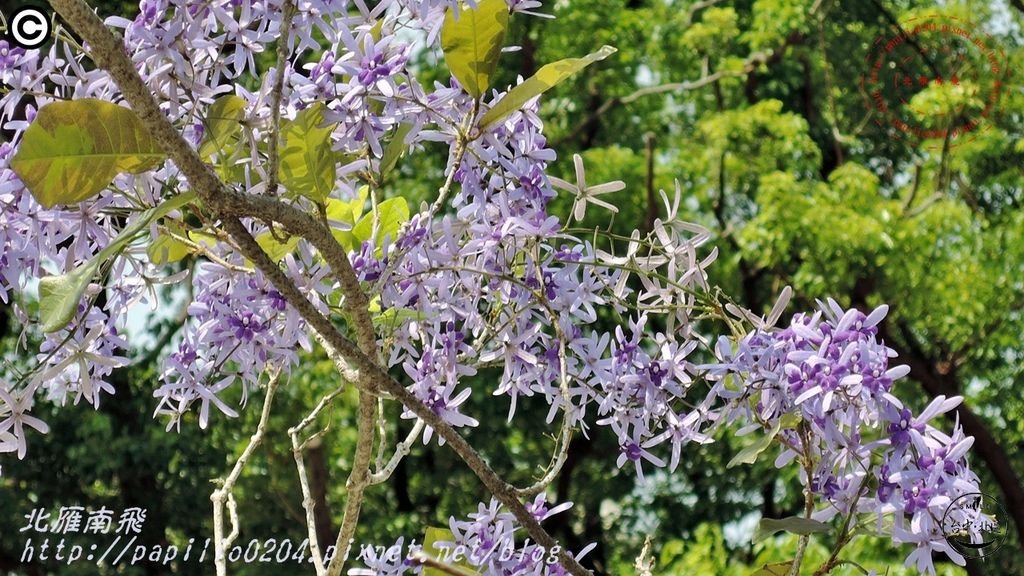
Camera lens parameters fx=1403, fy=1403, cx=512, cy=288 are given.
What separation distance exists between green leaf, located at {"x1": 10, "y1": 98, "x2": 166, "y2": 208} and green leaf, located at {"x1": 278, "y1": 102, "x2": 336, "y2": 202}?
0.26ft

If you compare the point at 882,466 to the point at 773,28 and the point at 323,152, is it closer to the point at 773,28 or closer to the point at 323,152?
the point at 323,152

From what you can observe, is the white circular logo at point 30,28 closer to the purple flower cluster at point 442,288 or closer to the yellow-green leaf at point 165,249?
the purple flower cluster at point 442,288

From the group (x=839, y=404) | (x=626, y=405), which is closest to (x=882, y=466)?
(x=839, y=404)

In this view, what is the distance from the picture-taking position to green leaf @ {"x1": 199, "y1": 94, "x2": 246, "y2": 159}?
843 mm

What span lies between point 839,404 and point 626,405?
0.61 ft

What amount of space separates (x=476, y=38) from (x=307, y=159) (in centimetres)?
13

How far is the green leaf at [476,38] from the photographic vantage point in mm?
877

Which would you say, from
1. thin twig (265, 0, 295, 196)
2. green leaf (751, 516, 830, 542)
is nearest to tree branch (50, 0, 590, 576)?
thin twig (265, 0, 295, 196)

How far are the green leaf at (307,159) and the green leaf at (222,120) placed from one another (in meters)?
0.03

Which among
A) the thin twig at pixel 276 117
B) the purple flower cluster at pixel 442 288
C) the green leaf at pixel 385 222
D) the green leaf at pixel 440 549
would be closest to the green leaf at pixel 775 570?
the purple flower cluster at pixel 442 288

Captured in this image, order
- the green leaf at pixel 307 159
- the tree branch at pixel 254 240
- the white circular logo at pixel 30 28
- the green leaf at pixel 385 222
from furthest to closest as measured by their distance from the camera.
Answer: the green leaf at pixel 385 222 < the white circular logo at pixel 30 28 < the green leaf at pixel 307 159 < the tree branch at pixel 254 240

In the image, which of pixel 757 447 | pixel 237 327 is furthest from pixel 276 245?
pixel 757 447

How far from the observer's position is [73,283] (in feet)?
2.55

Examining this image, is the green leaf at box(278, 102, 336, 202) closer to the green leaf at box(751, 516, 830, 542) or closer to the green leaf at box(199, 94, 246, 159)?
the green leaf at box(199, 94, 246, 159)
